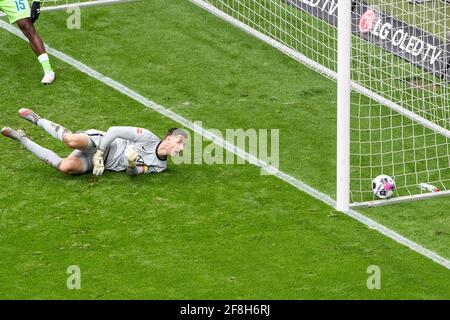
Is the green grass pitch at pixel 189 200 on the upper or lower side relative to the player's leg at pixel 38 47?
lower

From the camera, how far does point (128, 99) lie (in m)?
16.6

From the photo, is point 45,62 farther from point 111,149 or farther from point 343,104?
point 343,104

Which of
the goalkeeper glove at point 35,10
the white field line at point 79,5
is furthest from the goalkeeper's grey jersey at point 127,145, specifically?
the white field line at point 79,5

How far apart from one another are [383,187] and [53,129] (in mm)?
3474

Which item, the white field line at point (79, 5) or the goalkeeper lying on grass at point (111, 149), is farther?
the white field line at point (79, 5)

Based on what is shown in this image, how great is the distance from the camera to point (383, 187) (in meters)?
14.4

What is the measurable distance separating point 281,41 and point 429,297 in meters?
6.78

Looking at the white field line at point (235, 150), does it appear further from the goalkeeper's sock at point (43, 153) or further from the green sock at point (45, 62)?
the goalkeeper's sock at point (43, 153)

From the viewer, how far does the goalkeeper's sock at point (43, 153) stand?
14.6 metres

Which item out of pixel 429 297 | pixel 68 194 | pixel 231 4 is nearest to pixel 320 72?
pixel 231 4

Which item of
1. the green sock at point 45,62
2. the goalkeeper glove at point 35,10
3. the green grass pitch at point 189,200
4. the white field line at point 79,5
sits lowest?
the green grass pitch at point 189,200

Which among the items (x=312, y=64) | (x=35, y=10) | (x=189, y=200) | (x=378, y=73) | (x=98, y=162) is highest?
(x=35, y=10)

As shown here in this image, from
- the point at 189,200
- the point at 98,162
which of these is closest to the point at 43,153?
the point at 98,162
